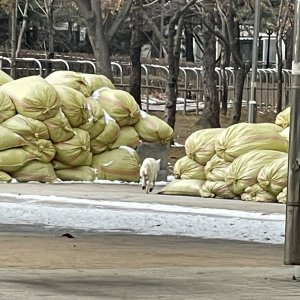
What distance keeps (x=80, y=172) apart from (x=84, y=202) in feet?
12.1

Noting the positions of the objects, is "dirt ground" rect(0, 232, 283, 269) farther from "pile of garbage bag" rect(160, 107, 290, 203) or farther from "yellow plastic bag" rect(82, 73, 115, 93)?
"yellow plastic bag" rect(82, 73, 115, 93)

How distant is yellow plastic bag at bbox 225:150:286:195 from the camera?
48.4 feet

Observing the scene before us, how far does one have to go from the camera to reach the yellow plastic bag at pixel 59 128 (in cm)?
1678

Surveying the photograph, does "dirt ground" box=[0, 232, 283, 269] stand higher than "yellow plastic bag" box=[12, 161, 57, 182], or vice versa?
"dirt ground" box=[0, 232, 283, 269]

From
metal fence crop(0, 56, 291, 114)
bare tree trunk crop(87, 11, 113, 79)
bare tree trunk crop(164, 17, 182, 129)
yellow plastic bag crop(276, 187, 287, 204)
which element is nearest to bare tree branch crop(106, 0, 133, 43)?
bare tree trunk crop(87, 11, 113, 79)

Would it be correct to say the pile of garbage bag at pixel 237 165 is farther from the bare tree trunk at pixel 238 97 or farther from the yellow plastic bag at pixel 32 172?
the bare tree trunk at pixel 238 97

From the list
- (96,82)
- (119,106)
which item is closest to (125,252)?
(119,106)

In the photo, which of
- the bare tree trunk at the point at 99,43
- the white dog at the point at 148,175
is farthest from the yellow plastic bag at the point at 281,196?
the bare tree trunk at the point at 99,43

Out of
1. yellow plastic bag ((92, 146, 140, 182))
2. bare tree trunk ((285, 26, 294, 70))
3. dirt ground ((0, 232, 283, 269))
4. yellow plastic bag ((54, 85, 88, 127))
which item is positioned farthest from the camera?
bare tree trunk ((285, 26, 294, 70))

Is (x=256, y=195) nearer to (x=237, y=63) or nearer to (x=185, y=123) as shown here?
(x=237, y=63)

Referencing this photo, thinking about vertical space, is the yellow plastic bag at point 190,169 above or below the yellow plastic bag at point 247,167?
below

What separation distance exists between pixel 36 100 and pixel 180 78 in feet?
98.6

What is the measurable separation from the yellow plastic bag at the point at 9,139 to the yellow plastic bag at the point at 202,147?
2742mm

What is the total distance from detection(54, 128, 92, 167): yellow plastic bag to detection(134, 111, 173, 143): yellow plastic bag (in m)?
1.61
